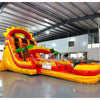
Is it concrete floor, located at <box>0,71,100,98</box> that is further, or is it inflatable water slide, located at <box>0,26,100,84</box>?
inflatable water slide, located at <box>0,26,100,84</box>

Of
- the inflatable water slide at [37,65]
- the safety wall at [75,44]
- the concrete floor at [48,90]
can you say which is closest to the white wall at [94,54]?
the safety wall at [75,44]

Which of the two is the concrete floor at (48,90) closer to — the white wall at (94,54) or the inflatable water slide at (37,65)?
the inflatable water slide at (37,65)

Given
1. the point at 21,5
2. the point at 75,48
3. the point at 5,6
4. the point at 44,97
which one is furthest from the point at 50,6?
the point at 75,48

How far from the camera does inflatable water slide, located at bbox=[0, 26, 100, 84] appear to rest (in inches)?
110

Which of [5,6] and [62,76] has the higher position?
[5,6]

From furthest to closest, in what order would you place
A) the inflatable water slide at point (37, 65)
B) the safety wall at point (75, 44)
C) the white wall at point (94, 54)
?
the safety wall at point (75, 44)
the white wall at point (94, 54)
the inflatable water slide at point (37, 65)

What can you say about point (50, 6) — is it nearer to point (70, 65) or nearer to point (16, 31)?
point (16, 31)

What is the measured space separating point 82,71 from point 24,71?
2.24 meters

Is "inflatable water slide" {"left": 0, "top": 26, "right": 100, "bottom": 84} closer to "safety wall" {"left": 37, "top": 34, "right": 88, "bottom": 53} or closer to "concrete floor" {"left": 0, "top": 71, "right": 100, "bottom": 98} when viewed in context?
"concrete floor" {"left": 0, "top": 71, "right": 100, "bottom": 98}

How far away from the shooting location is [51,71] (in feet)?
11.6

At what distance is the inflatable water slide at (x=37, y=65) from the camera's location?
2796 mm

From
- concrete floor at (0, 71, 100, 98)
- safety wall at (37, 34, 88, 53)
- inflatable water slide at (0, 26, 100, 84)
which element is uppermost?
safety wall at (37, 34, 88, 53)

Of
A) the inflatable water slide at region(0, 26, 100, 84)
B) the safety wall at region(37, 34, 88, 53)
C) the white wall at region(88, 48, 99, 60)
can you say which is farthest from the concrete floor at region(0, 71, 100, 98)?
the safety wall at region(37, 34, 88, 53)

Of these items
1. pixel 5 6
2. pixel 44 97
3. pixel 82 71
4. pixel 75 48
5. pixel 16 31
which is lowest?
pixel 44 97
